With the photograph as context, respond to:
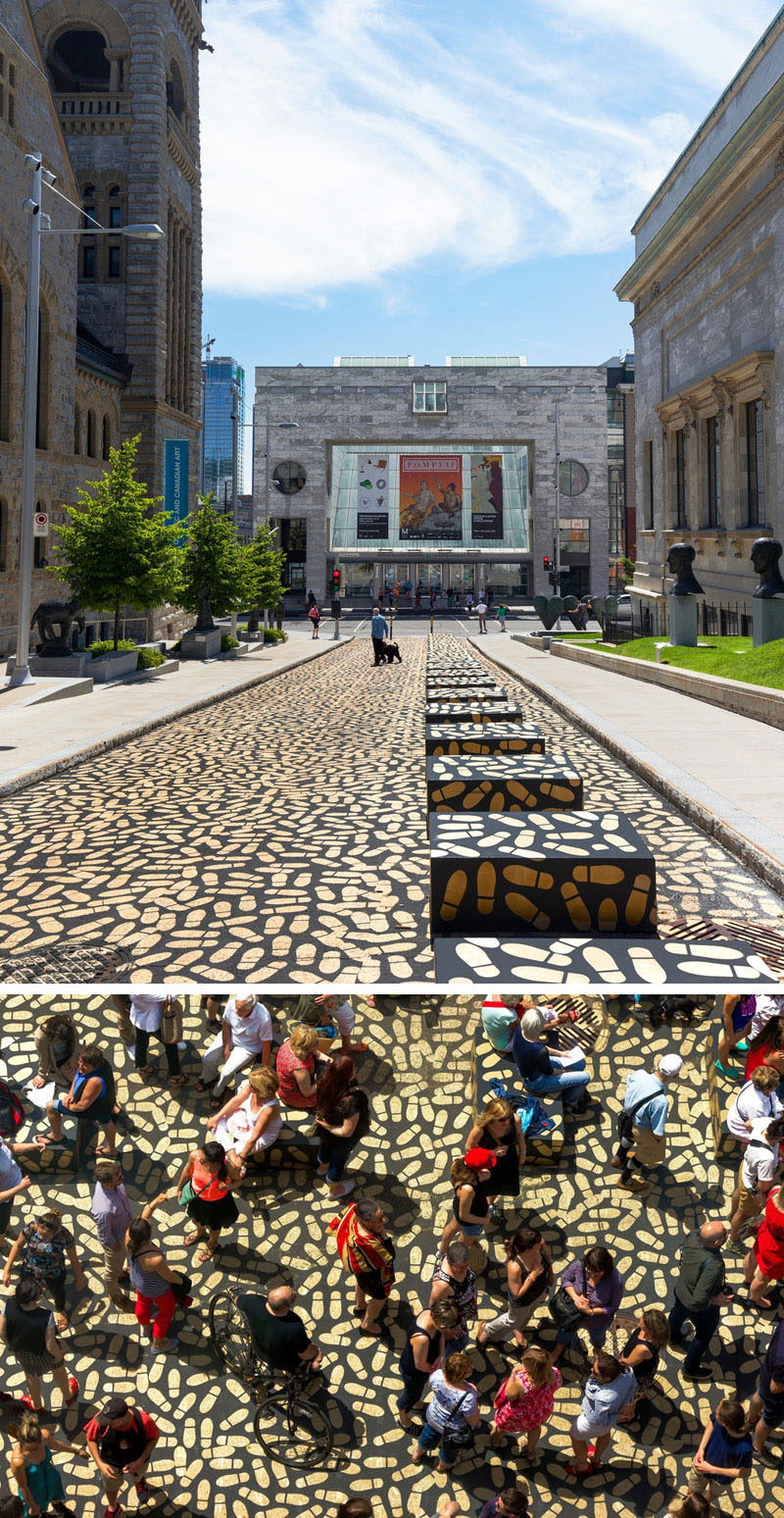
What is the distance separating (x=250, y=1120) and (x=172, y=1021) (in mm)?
640

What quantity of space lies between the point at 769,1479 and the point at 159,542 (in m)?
A: 28.0

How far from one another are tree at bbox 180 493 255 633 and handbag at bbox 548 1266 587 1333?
121ft

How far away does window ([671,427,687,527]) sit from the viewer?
47.4m

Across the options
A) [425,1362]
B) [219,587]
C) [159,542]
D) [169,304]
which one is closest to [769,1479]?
[425,1362]

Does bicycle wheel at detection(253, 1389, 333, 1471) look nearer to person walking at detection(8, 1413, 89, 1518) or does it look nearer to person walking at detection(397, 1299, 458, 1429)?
person walking at detection(397, 1299, 458, 1429)

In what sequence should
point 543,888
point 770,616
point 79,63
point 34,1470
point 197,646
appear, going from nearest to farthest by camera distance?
point 34,1470, point 543,888, point 770,616, point 197,646, point 79,63

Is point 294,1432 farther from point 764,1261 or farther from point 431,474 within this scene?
point 431,474

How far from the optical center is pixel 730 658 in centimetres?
2517

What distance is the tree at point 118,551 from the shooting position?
29.2 metres

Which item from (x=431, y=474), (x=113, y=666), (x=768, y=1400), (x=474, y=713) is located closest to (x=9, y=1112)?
(x=768, y=1400)

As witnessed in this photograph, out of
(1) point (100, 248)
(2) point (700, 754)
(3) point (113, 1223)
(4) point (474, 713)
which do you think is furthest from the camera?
(1) point (100, 248)

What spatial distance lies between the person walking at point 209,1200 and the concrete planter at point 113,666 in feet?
76.1

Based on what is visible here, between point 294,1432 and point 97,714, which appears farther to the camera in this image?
point 97,714

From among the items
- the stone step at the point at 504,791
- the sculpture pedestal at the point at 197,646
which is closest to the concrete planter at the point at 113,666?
the sculpture pedestal at the point at 197,646
